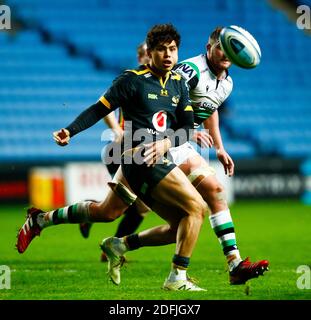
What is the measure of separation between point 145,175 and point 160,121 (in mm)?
467

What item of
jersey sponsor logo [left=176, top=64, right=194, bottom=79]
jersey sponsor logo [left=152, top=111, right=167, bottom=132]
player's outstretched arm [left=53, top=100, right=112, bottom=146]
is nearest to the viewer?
player's outstretched arm [left=53, top=100, right=112, bottom=146]

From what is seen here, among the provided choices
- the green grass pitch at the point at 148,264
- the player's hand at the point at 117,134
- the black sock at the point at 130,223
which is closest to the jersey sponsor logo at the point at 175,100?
the green grass pitch at the point at 148,264

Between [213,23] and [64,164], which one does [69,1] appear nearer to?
[213,23]

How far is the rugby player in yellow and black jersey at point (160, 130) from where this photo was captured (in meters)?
5.85

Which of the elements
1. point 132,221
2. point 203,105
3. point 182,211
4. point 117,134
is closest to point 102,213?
point 182,211

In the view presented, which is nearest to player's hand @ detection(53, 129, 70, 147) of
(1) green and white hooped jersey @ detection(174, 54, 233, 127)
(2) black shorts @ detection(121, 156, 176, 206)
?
(2) black shorts @ detection(121, 156, 176, 206)

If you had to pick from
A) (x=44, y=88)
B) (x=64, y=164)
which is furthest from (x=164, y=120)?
(x=44, y=88)

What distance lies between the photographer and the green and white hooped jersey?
680 centimetres

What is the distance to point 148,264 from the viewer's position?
8.17 m

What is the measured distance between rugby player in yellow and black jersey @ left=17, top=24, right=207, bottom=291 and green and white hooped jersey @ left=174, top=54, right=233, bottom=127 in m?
0.51

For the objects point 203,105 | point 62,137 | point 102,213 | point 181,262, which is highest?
point 203,105

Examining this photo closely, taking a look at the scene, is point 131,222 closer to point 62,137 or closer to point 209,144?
point 209,144

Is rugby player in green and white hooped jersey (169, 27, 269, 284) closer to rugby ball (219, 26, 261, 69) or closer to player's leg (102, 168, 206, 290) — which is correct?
rugby ball (219, 26, 261, 69)

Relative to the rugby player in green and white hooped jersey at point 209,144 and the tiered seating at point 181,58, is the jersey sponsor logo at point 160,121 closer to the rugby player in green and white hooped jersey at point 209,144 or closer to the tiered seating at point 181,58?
the rugby player in green and white hooped jersey at point 209,144
